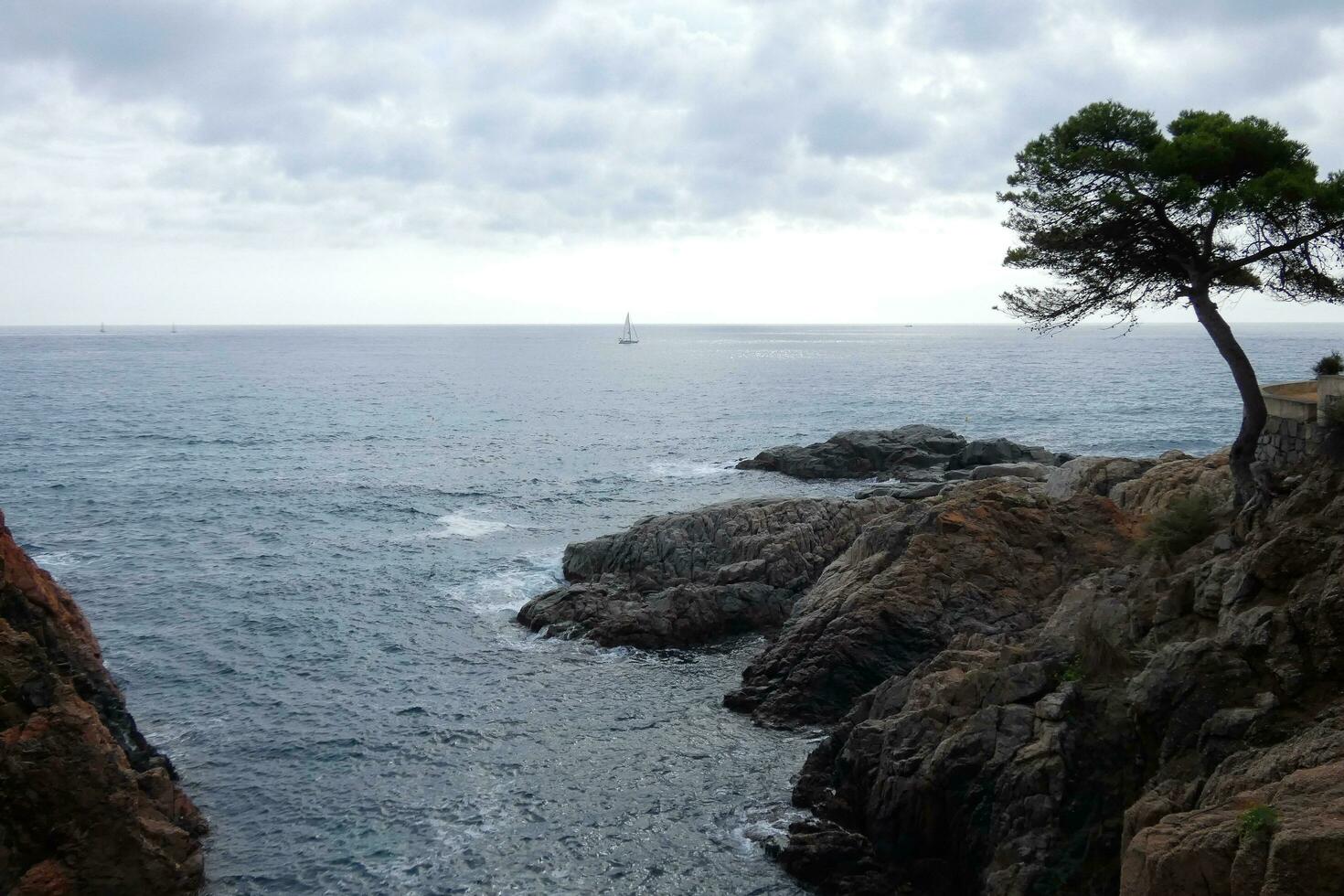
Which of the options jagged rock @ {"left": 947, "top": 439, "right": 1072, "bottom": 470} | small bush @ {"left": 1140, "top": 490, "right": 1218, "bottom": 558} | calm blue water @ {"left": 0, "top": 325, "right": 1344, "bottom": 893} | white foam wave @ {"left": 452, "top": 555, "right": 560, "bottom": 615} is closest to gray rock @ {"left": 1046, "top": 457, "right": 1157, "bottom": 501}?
small bush @ {"left": 1140, "top": 490, "right": 1218, "bottom": 558}

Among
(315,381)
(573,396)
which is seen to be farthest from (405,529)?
(315,381)

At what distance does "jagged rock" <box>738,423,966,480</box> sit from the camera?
2672 inches

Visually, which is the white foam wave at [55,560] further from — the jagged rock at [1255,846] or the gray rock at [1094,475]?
the jagged rock at [1255,846]

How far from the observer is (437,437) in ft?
311

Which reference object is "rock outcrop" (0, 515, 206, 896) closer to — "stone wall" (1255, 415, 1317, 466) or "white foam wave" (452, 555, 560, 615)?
"white foam wave" (452, 555, 560, 615)

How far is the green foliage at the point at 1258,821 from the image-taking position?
12.2m

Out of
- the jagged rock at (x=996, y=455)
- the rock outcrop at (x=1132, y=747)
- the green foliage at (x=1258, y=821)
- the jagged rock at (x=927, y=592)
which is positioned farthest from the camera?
the jagged rock at (x=996, y=455)

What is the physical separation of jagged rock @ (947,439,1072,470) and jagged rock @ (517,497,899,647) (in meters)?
22.3

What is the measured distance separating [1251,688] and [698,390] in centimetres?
13364

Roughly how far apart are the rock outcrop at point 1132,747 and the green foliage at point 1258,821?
32mm

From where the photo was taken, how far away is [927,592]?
97.1 ft

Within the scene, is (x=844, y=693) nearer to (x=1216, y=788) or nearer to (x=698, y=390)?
(x=1216, y=788)

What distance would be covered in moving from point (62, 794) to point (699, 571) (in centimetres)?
2467

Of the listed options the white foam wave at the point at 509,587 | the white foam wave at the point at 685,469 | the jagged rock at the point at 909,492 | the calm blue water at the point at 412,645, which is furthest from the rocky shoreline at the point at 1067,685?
the white foam wave at the point at 685,469
